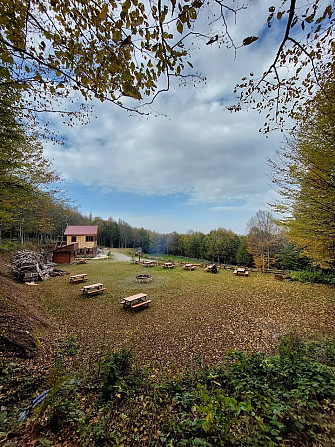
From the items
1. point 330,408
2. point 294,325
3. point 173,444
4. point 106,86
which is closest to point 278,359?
point 330,408

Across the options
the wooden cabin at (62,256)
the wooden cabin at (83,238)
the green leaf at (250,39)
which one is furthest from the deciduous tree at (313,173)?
the wooden cabin at (83,238)

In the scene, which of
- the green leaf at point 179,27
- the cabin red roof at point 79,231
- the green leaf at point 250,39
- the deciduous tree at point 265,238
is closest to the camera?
the green leaf at point 250,39

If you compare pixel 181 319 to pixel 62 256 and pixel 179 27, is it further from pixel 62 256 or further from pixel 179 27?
pixel 62 256

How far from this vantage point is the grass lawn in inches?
215

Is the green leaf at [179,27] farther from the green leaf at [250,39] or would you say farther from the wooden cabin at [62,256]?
the wooden cabin at [62,256]

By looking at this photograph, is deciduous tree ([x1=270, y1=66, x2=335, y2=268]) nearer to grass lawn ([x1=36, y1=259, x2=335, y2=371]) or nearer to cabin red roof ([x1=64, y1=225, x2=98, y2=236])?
grass lawn ([x1=36, y1=259, x2=335, y2=371])

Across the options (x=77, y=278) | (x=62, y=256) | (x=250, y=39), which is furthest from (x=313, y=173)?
(x=62, y=256)

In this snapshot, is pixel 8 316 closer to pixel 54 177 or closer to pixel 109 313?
pixel 109 313

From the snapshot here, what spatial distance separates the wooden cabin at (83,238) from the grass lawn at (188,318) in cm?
1609

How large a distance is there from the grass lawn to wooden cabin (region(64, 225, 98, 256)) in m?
16.1

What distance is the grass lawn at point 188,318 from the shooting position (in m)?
5.46

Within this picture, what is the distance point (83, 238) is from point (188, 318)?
25.7 metres

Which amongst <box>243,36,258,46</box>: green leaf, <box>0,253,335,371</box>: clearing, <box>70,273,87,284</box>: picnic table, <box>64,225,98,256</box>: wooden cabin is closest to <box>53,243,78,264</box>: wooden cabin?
<box>64,225,98,256</box>: wooden cabin

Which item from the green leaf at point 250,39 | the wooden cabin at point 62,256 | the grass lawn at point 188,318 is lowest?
the grass lawn at point 188,318
